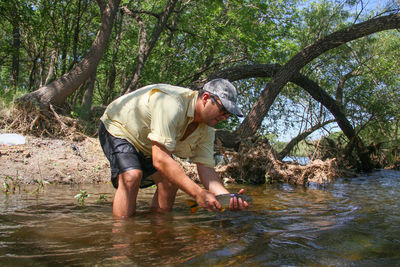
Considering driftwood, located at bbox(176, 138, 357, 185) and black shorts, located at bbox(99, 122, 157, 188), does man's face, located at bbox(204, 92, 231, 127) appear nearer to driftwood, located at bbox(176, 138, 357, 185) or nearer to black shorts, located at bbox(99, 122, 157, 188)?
black shorts, located at bbox(99, 122, 157, 188)

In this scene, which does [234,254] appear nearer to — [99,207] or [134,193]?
[134,193]

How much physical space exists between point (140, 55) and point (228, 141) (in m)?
3.95

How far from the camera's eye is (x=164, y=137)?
2.62 m

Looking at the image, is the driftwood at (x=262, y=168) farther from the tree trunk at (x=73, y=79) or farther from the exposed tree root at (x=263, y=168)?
the tree trunk at (x=73, y=79)

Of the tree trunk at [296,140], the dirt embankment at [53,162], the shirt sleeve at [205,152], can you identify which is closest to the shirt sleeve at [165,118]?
the shirt sleeve at [205,152]

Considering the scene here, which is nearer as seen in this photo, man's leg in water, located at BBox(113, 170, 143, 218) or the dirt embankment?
man's leg in water, located at BBox(113, 170, 143, 218)

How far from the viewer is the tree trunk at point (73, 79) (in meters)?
7.42

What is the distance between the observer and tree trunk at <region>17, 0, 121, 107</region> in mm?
7418

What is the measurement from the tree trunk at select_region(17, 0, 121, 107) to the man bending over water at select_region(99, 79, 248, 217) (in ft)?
15.5

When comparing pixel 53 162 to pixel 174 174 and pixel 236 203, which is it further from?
pixel 236 203

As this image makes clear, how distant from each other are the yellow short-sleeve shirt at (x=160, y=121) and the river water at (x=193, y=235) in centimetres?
74

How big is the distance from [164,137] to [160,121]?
0.45 feet

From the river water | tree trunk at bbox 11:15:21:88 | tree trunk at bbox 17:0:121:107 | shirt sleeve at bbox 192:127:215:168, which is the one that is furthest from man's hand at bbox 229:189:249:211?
tree trunk at bbox 11:15:21:88

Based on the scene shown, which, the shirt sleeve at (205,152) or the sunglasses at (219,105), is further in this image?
the shirt sleeve at (205,152)
